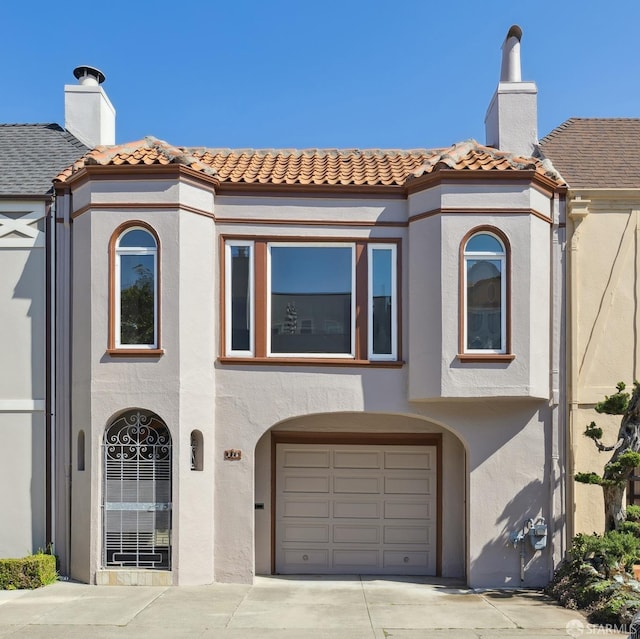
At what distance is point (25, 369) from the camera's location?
1134 centimetres

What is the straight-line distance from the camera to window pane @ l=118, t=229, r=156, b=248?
35.9ft

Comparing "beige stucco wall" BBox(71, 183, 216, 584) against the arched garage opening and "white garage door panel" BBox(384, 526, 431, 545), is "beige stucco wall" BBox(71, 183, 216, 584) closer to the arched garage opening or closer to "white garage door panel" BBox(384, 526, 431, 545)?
the arched garage opening

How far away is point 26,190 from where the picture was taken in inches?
460

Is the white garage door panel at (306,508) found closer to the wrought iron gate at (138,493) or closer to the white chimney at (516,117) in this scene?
the wrought iron gate at (138,493)

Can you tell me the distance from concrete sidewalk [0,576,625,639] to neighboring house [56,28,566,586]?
64 centimetres

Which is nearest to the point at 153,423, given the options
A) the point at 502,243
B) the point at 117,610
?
the point at 117,610

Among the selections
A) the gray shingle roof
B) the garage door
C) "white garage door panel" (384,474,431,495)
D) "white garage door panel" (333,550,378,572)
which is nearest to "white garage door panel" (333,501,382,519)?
the garage door

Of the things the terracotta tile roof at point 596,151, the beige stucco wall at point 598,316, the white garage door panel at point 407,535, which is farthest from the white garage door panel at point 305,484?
the terracotta tile roof at point 596,151

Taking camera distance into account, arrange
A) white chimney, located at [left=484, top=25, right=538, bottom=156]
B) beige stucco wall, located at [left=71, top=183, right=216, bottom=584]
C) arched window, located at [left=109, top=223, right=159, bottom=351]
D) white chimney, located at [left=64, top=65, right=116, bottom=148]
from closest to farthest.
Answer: beige stucco wall, located at [left=71, top=183, right=216, bottom=584] → arched window, located at [left=109, top=223, right=159, bottom=351] → white chimney, located at [left=484, top=25, right=538, bottom=156] → white chimney, located at [left=64, top=65, right=116, bottom=148]

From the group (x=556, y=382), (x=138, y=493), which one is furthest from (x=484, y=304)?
(x=138, y=493)

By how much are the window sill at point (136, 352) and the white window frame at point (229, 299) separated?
1088 mm

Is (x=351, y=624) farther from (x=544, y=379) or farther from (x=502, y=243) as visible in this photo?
(x=502, y=243)

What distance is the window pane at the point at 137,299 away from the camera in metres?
10.9

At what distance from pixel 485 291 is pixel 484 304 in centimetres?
19
